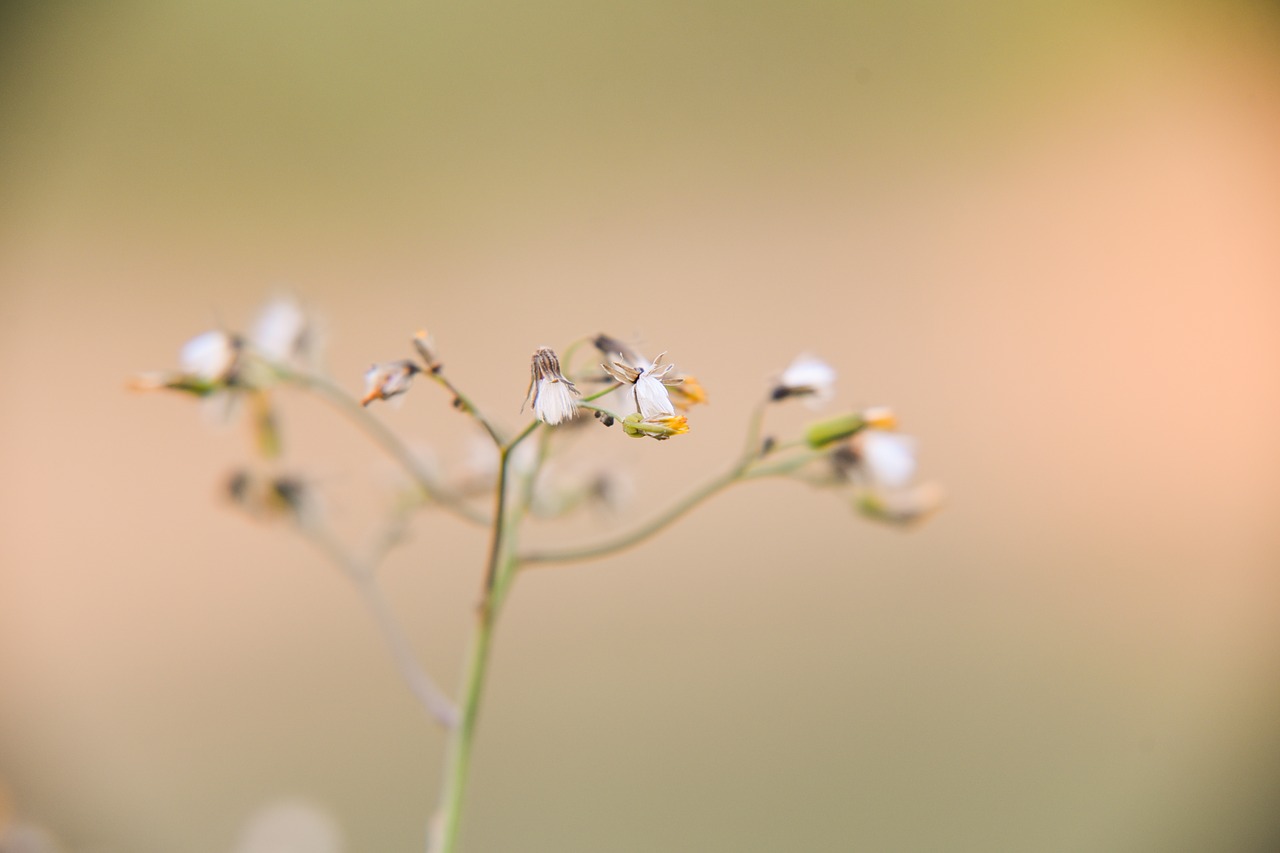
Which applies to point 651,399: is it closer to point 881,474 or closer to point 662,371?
point 662,371

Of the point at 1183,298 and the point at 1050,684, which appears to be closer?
the point at 1050,684

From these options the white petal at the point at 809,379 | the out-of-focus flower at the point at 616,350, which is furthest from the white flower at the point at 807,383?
the out-of-focus flower at the point at 616,350

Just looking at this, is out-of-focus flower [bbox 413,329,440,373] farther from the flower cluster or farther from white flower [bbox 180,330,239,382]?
white flower [bbox 180,330,239,382]

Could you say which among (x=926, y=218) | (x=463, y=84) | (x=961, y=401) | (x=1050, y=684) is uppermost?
(x=463, y=84)

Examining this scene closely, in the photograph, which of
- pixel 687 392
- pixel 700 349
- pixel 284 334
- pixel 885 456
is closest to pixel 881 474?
pixel 885 456

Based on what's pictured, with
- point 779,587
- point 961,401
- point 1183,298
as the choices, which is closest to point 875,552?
point 779,587

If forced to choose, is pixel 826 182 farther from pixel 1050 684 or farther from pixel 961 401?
pixel 1050 684

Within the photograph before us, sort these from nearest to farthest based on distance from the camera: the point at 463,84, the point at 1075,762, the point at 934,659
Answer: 1. the point at 1075,762
2. the point at 934,659
3. the point at 463,84

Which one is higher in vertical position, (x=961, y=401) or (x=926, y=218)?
(x=926, y=218)
